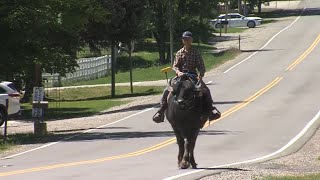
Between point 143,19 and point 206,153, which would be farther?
point 143,19

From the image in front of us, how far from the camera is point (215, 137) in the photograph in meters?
24.6

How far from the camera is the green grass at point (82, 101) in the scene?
129 ft

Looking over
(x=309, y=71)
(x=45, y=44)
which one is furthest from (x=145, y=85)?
(x=45, y=44)

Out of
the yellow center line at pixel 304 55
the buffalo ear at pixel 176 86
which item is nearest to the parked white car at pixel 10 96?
the buffalo ear at pixel 176 86

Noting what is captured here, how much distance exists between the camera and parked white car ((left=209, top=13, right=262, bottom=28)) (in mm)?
89312

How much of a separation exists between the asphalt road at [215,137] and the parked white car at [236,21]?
116 feet

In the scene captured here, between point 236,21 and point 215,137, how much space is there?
6936cm

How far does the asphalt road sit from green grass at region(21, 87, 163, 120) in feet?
14.2

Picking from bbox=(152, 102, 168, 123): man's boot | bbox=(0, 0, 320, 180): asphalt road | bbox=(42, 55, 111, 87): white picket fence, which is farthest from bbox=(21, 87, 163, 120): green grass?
bbox=(152, 102, 168, 123): man's boot

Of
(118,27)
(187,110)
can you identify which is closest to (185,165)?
(187,110)

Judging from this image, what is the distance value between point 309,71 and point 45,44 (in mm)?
24489

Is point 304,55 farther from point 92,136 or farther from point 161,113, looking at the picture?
point 161,113

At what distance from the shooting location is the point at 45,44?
2914 cm

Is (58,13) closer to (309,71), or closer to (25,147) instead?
(25,147)
